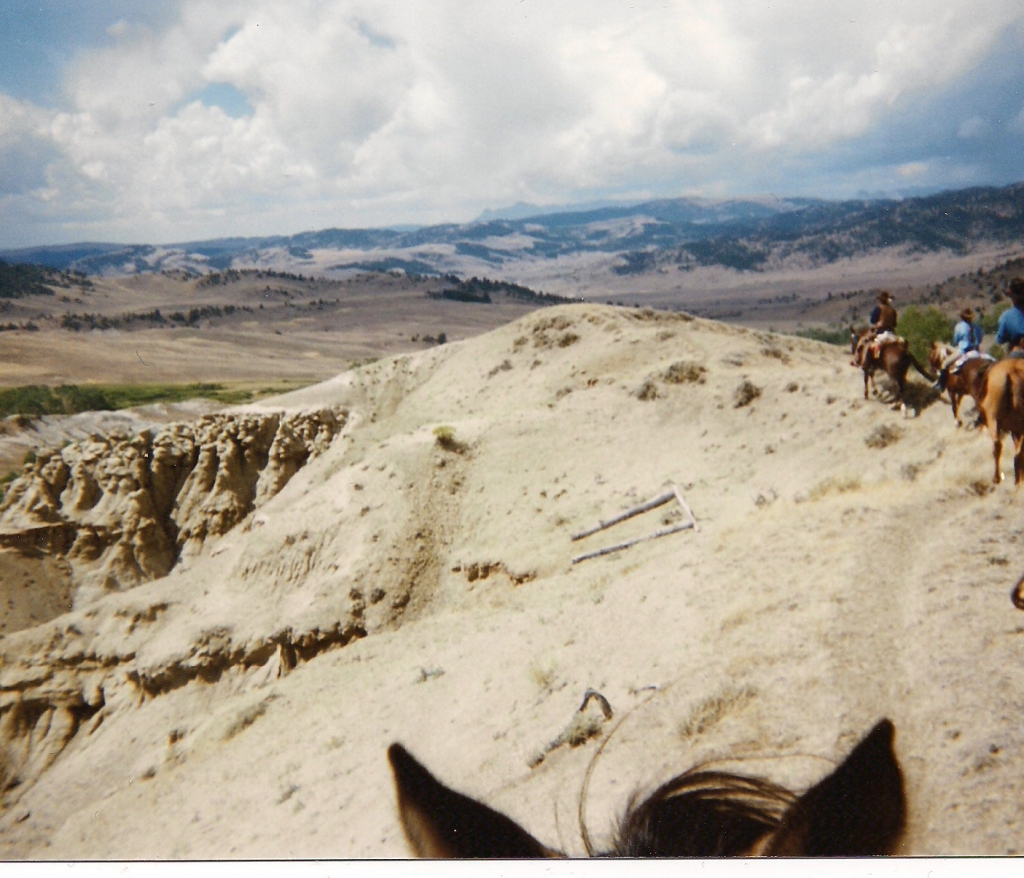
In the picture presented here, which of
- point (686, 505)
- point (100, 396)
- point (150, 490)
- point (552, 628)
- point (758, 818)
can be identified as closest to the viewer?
point (758, 818)

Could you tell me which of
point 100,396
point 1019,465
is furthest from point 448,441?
point 100,396

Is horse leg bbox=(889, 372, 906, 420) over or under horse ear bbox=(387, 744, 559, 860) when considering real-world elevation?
over

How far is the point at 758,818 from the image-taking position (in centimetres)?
470

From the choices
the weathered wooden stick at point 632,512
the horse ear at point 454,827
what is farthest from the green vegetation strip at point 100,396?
the horse ear at point 454,827

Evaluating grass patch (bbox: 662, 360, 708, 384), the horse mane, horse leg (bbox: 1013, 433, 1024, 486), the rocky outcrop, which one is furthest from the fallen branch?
the rocky outcrop

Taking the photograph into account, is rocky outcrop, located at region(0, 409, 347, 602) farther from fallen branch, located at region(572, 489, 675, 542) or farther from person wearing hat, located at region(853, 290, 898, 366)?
person wearing hat, located at region(853, 290, 898, 366)

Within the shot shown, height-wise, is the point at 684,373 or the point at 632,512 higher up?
the point at 684,373

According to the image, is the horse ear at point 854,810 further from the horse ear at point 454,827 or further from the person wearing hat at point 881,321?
the person wearing hat at point 881,321

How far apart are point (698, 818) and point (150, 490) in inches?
920

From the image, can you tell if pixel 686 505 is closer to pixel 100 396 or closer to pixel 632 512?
→ pixel 632 512

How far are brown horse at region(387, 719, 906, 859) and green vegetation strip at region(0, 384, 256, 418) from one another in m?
48.7

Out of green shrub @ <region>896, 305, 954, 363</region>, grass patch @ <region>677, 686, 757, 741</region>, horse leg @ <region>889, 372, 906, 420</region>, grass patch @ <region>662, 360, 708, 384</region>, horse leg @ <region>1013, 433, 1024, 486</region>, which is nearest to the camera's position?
grass patch @ <region>677, 686, 757, 741</region>

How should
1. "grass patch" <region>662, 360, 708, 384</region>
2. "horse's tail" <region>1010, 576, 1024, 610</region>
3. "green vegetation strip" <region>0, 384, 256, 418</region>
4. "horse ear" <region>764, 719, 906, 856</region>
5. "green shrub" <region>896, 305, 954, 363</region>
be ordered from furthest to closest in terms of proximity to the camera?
"green vegetation strip" <region>0, 384, 256, 418</region>, "green shrub" <region>896, 305, 954, 363</region>, "grass patch" <region>662, 360, 708, 384</region>, "horse's tail" <region>1010, 576, 1024, 610</region>, "horse ear" <region>764, 719, 906, 856</region>

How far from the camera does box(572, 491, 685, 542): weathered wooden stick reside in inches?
451
